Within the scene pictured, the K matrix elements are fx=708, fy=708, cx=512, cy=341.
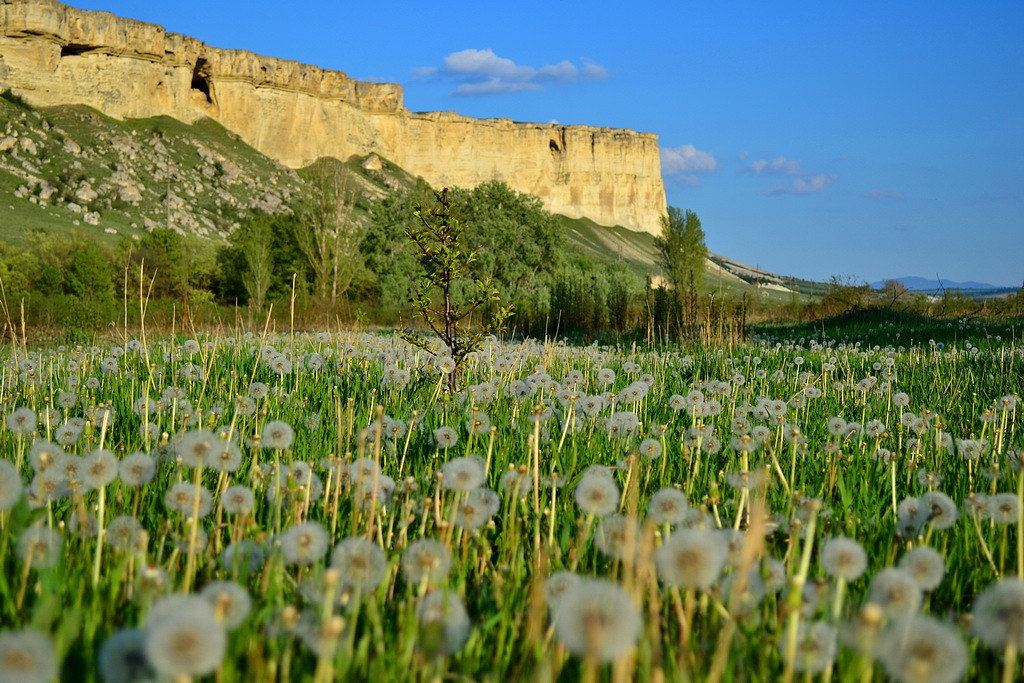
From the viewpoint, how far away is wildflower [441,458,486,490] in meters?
1.66

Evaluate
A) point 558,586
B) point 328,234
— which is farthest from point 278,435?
point 328,234

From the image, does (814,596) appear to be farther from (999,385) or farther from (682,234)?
(682,234)

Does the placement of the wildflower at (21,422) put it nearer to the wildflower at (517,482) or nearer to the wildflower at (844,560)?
the wildflower at (517,482)

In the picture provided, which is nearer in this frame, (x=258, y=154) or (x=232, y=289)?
(x=232, y=289)

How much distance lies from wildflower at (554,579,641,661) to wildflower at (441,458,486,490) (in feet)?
2.72

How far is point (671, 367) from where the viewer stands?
7.23 meters

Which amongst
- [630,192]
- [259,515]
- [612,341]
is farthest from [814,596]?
[630,192]

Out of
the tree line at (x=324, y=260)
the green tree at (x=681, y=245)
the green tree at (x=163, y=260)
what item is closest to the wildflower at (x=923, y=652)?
the tree line at (x=324, y=260)

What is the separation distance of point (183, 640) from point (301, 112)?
11748 centimetres

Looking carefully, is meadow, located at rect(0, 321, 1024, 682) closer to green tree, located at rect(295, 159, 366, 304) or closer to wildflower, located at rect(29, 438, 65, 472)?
wildflower, located at rect(29, 438, 65, 472)

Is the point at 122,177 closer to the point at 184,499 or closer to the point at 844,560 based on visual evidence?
the point at 184,499

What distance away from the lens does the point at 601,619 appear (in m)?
0.79

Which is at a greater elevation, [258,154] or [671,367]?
[258,154]

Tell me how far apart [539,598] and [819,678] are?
0.65m
